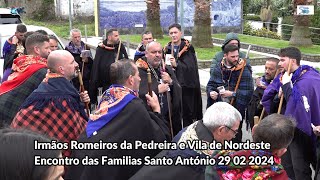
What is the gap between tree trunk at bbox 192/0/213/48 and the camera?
66.4 ft

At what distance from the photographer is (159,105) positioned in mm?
5559

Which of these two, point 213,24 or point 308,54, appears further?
point 213,24

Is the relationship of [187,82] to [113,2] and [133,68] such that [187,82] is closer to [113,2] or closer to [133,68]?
[133,68]

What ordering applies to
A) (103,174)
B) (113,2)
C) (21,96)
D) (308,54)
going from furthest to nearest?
(113,2), (308,54), (21,96), (103,174)

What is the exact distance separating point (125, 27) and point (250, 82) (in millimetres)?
22256

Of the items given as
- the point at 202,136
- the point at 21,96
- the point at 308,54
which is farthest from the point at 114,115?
the point at 308,54

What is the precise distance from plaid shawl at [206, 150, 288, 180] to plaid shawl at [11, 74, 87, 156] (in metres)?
1.78

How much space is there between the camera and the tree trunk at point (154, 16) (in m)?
24.1

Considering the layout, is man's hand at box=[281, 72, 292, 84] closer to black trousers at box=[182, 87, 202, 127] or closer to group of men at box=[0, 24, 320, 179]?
group of men at box=[0, 24, 320, 179]

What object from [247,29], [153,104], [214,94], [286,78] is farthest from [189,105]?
[247,29]

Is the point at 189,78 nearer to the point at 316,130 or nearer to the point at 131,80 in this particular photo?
the point at 316,130

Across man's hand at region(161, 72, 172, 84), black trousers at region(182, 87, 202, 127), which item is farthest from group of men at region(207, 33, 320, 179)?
black trousers at region(182, 87, 202, 127)

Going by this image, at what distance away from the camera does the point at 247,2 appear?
107 feet

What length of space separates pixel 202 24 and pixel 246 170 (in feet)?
57.6
